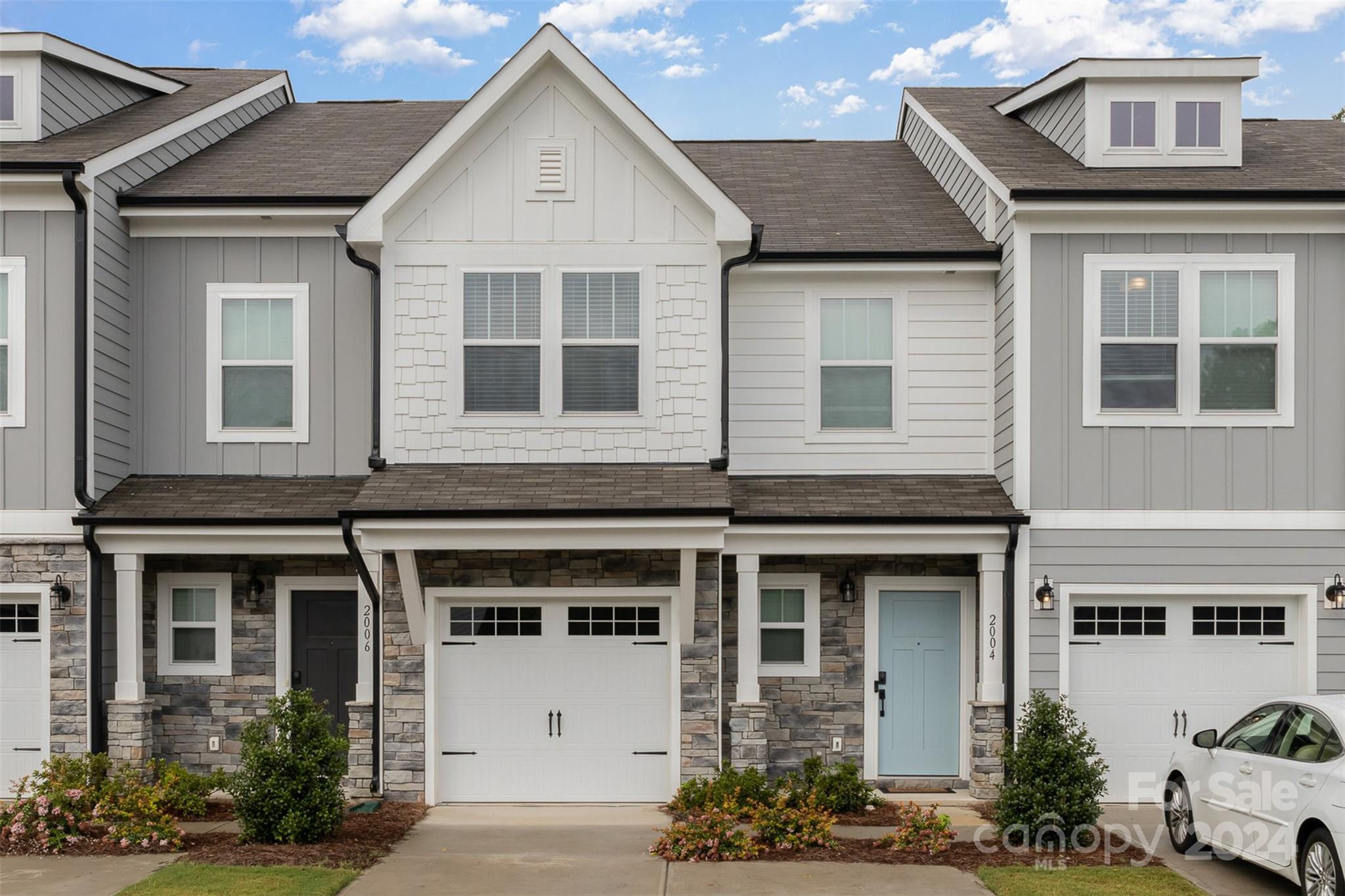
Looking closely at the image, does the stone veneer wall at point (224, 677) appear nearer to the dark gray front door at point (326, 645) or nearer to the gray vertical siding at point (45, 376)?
the dark gray front door at point (326, 645)

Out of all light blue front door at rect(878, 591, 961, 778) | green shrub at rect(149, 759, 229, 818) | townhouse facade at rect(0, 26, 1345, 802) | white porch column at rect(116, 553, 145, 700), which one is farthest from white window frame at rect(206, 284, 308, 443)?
light blue front door at rect(878, 591, 961, 778)

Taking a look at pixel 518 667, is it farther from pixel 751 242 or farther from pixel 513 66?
pixel 513 66

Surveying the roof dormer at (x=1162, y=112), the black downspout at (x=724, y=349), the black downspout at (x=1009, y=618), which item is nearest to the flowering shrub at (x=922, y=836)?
the black downspout at (x=1009, y=618)

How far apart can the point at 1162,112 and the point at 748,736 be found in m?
8.10

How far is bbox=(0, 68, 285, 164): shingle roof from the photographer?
40.9ft

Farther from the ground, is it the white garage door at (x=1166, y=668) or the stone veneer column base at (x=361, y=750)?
the white garage door at (x=1166, y=668)

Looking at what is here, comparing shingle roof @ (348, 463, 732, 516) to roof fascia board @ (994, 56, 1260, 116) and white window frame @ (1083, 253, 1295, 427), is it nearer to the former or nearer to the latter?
white window frame @ (1083, 253, 1295, 427)

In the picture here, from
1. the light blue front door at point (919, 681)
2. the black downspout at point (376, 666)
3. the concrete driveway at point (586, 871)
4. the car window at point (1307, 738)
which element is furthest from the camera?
the light blue front door at point (919, 681)

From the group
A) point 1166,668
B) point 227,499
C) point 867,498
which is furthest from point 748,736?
point 227,499

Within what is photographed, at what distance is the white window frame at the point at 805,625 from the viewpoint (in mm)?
12852

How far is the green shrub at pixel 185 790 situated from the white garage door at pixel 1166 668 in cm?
843

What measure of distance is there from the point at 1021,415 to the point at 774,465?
2.62 metres

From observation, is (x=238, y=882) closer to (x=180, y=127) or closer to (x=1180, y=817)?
(x=1180, y=817)

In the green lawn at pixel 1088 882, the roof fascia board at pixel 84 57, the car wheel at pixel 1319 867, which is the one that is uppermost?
the roof fascia board at pixel 84 57
